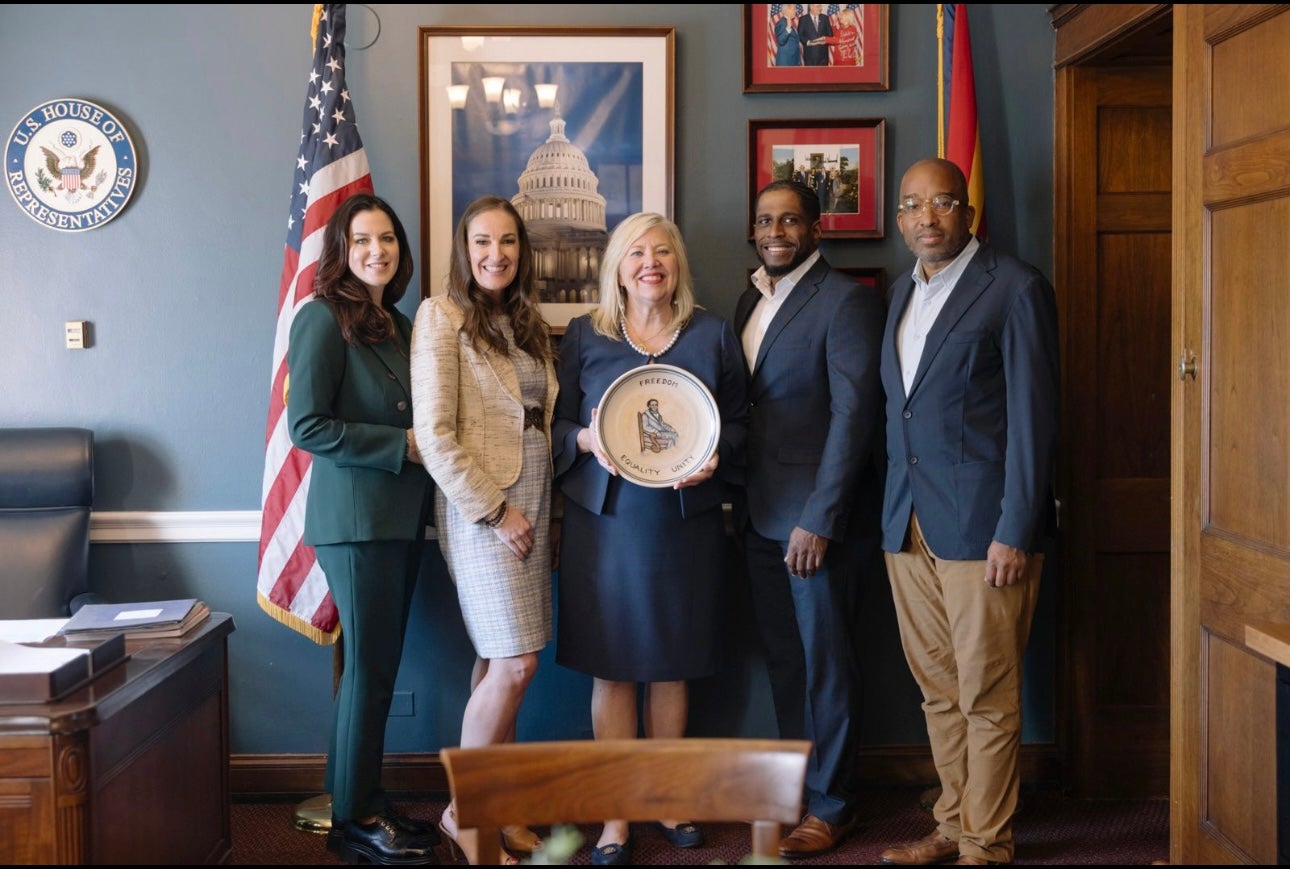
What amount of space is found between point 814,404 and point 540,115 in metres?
1.18

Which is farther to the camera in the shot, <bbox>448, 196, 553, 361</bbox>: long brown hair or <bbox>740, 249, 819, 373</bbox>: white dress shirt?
<bbox>740, 249, 819, 373</bbox>: white dress shirt

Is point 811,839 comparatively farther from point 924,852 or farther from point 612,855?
point 612,855

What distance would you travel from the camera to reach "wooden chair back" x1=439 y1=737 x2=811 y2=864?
1.36 meters

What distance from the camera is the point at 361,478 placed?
8.44ft

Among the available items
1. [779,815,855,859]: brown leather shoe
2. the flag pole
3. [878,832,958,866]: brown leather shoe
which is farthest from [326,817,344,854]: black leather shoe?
the flag pole

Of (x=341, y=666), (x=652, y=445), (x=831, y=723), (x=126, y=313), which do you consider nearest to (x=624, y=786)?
(x=652, y=445)

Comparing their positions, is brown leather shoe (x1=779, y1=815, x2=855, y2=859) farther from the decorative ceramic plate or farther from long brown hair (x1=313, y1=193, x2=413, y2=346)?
long brown hair (x1=313, y1=193, x2=413, y2=346)

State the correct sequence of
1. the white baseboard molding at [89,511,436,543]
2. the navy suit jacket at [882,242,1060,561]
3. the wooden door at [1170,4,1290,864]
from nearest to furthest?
the wooden door at [1170,4,1290,864]
the navy suit jacket at [882,242,1060,561]
the white baseboard molding at [89,511,436,543]

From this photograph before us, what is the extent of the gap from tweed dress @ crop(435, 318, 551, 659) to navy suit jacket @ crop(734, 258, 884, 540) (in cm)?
54

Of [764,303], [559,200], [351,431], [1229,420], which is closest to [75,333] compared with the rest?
[351,431]

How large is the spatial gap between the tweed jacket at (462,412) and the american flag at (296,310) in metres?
0.49

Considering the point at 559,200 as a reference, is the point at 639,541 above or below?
below

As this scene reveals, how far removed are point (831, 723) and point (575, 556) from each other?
0.78 meters

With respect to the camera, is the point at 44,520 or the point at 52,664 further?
the point at 44,520
